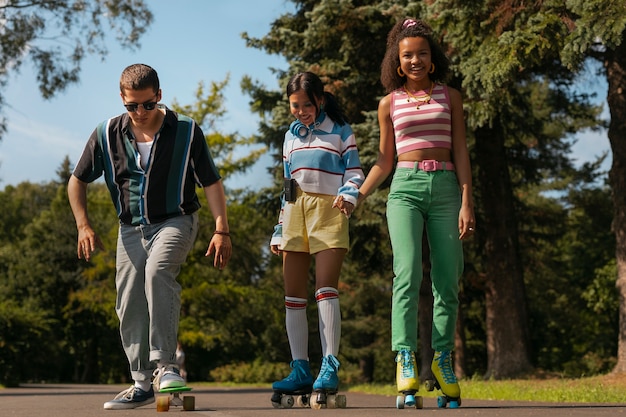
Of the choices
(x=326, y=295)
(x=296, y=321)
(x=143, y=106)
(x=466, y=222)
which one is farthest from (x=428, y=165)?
(x=143, y=106)

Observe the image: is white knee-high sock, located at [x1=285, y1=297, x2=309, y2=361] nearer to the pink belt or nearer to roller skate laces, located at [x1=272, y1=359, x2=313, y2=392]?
roller skate laces, located at [x1=272, y1=359, x2=313, y2=392]

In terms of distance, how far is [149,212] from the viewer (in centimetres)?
576

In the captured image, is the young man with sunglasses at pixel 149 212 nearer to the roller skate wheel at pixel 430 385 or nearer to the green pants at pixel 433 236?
the green pants at pixel 433 236

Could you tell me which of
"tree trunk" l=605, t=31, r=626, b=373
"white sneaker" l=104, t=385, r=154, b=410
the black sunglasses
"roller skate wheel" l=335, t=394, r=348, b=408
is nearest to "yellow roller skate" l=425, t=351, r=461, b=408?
"roller skate wheel" l=335, t=394, r=348, b=408

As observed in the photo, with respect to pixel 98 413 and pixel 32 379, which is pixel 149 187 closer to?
pixel 98 413

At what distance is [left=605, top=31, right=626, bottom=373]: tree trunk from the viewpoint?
1384 cm

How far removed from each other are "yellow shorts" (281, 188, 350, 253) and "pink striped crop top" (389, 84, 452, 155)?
0.60 m

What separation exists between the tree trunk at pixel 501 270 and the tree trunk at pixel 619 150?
2948 mm

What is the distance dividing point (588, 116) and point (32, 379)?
37206mm

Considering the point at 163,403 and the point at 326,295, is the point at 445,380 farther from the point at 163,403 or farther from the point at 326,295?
the point at 163,403

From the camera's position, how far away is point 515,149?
73.0 feet

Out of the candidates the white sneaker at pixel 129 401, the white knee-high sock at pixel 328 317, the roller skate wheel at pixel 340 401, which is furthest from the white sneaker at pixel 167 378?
the white knee-high sock at pixel 328 317

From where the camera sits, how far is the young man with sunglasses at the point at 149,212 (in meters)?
5.58

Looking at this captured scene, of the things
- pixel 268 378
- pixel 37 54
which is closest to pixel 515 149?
pixel 37 54
